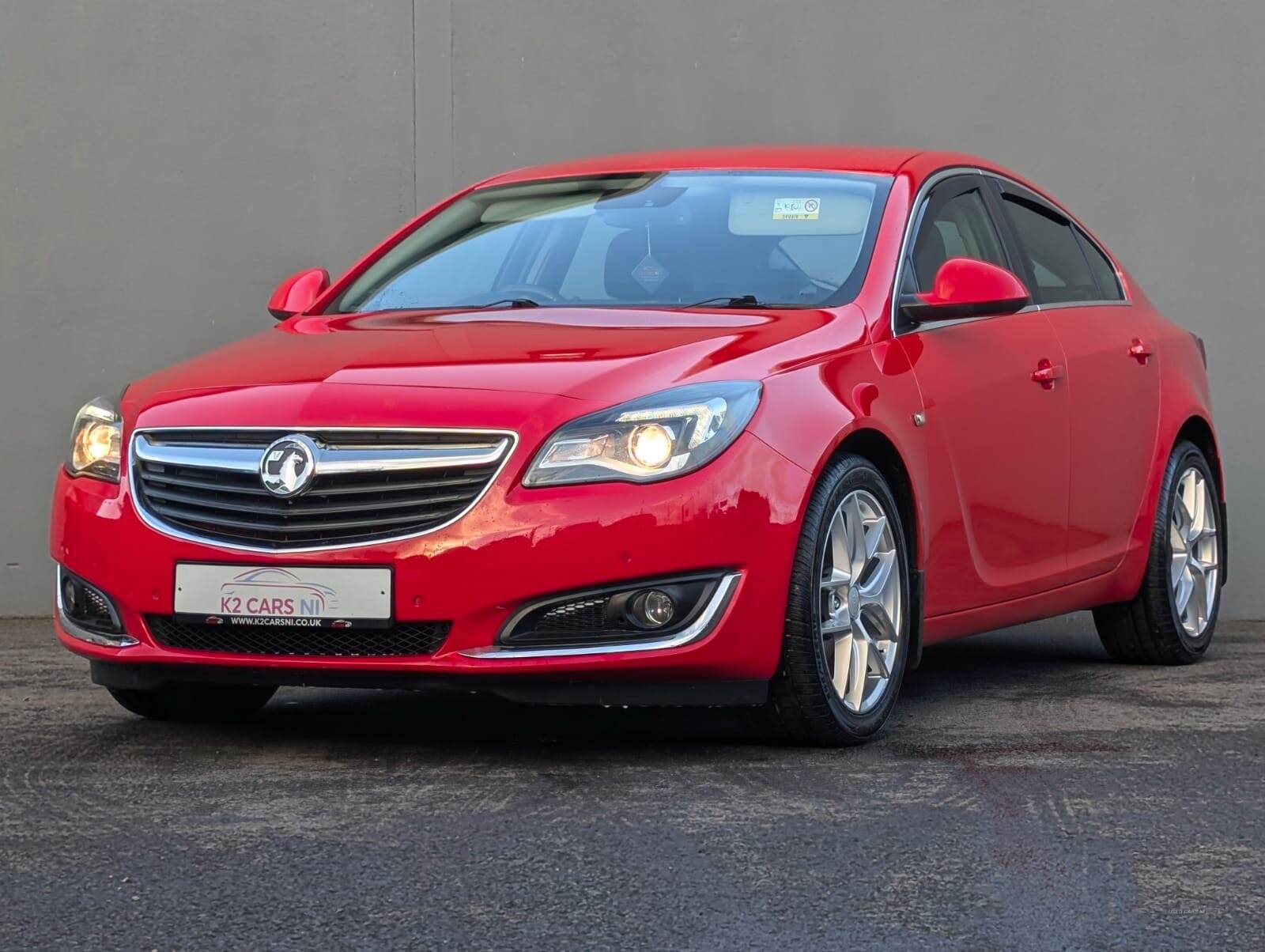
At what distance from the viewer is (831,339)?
17.0ft

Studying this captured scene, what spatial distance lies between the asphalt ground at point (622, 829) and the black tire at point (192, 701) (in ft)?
0.18

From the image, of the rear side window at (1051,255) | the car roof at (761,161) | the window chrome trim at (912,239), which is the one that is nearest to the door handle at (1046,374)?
the window chrome trim at (912,239)

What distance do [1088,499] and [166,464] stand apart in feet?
9.56

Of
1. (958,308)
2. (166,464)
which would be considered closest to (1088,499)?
(958,308)

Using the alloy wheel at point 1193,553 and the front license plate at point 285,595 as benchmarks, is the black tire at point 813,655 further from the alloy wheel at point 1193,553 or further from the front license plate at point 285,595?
the alloy wheel at point 1193,553

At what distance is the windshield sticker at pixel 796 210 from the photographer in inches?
229

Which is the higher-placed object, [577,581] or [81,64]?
[81,64]

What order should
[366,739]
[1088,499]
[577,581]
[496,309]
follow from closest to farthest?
[577,581], [366,739], [496,309], [1088,499]

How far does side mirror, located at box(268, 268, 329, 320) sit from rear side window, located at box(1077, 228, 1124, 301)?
257 cm

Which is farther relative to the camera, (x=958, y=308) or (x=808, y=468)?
(x=958, y=308)

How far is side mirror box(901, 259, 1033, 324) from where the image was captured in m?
5.54

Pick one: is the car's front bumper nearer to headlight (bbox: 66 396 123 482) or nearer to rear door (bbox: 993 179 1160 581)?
headlight (bbox: 66 396 123 482)

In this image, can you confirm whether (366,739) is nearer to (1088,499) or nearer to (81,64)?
(1088,499)

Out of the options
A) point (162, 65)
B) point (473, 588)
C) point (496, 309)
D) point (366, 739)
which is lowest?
point (366, 739)
